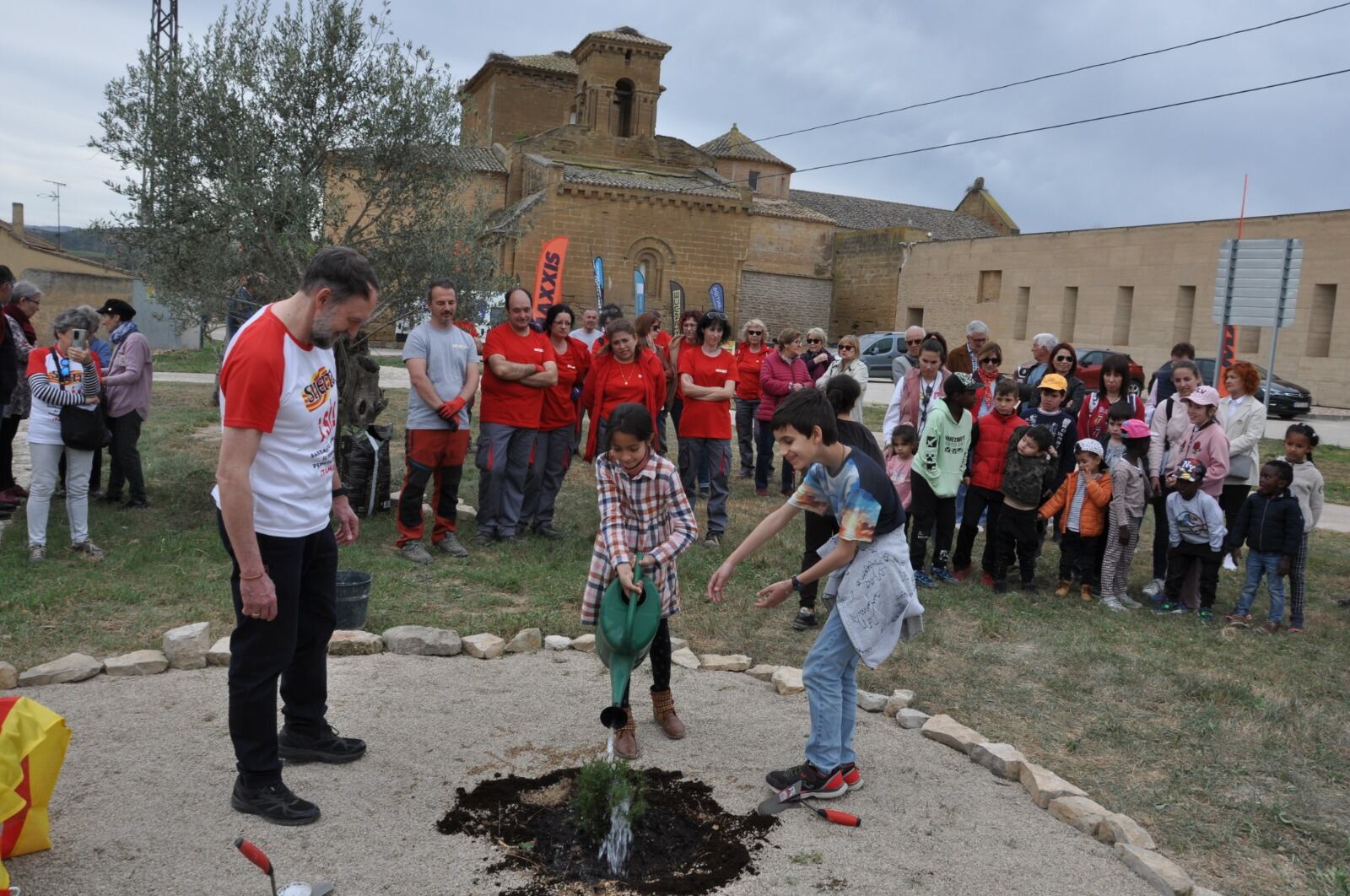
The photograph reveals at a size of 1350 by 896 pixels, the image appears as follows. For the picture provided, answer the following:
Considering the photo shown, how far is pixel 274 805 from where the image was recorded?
12.5ft

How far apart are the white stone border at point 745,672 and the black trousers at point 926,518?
8.30ft

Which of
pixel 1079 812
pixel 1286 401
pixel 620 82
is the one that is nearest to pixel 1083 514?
pixel 1079 812

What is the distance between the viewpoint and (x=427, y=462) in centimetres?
778

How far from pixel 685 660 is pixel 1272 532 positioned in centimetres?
437

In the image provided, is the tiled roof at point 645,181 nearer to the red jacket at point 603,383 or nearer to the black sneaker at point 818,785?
the red jacket at point 603,383

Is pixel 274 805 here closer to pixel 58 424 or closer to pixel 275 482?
pixel 275 482

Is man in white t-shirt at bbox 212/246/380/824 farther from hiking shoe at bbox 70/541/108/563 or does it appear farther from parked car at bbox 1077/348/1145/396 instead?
parked car at bbox 1077/348/1145/396

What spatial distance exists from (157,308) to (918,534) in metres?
22.3

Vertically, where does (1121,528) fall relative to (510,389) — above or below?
below

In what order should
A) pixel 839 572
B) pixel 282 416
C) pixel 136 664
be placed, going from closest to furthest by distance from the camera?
pixel 282 416 → pixel 839 572 → pixel 136 664

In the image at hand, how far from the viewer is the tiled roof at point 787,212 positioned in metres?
47.6

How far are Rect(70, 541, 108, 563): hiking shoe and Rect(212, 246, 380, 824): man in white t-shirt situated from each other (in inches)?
160

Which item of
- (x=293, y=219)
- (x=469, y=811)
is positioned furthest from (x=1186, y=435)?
(x=293, y=219)

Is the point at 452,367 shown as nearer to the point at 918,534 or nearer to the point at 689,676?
the point at 689,676
